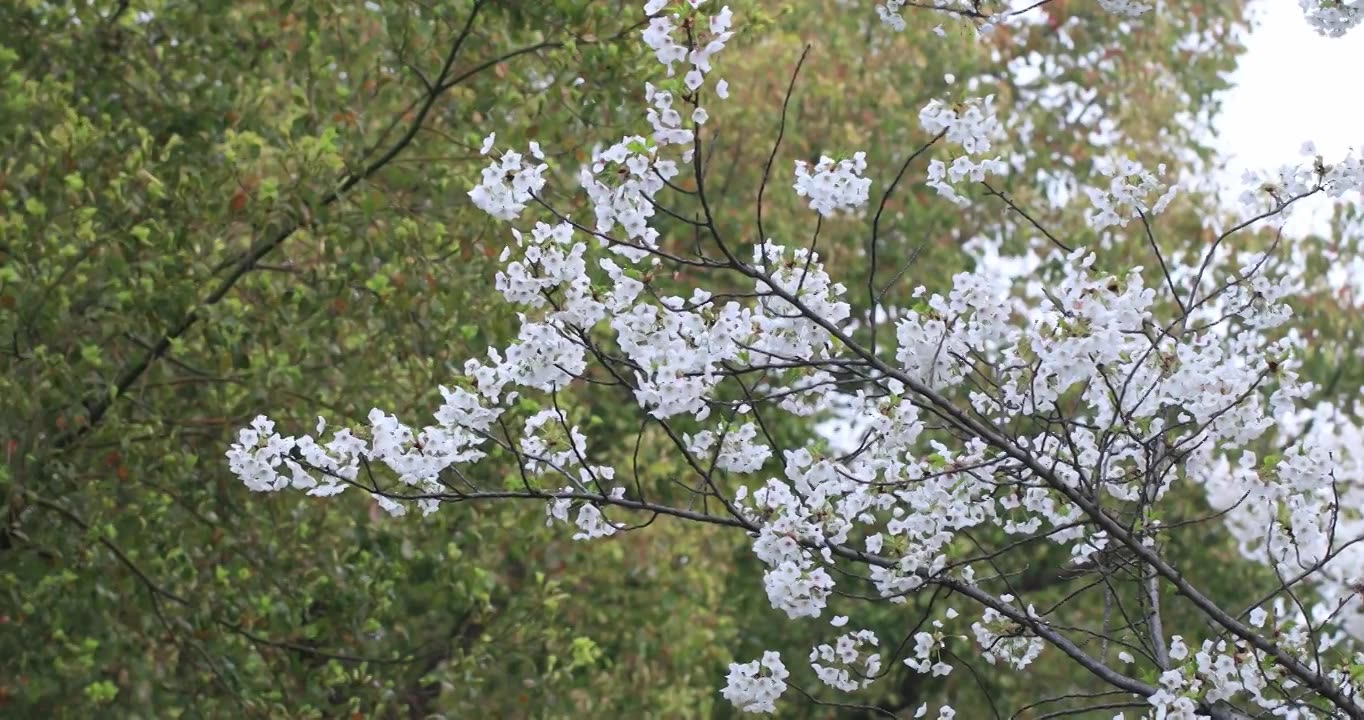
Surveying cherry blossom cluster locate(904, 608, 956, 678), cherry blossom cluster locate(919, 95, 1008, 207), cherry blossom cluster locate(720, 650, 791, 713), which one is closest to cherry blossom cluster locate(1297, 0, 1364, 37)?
cherry blossom cluster locate(919, 95, 1008, 207)

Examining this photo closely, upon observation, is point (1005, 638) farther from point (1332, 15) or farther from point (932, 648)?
point (1332, 15)

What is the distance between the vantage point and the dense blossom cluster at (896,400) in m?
3.87

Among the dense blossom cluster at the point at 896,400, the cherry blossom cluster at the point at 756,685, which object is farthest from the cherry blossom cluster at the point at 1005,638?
the cherry blossom cluster at the point at 756,685

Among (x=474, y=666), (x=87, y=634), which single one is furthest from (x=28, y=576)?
(x=474, y=666)

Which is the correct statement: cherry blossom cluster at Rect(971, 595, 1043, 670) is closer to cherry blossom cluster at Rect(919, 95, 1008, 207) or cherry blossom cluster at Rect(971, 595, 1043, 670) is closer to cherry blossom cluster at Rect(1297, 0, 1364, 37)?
cherry blossom cluster at Rect(919, 95, 1008, 207)

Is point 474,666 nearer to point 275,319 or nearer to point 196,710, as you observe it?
point 196,710

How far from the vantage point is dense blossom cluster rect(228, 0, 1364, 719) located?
12.7ft

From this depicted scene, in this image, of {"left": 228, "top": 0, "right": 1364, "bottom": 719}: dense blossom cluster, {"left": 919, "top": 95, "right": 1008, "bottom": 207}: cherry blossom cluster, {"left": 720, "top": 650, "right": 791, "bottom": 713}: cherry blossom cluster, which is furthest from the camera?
{"left": 720, "top": 650, "right": 791, "bottom": 713}: cherry blossom cluster

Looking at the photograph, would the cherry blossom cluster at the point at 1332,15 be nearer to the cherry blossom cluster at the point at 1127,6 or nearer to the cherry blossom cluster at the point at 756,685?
the cherry blossom cluster at the point at 1127,6

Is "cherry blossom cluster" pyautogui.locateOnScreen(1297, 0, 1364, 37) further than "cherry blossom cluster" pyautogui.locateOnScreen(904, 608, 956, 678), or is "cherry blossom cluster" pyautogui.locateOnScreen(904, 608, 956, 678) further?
"cherry blossom cluster" pyautogui.locateOnScreen(904, 608, 956, 678)

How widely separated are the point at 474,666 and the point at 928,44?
859cm

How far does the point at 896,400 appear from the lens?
165 inches

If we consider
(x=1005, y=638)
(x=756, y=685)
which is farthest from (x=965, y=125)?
(x=756, y=685)

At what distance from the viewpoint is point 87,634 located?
262 inches
